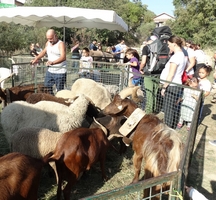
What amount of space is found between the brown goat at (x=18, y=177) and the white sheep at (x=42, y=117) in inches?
56.5

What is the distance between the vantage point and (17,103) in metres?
4.13

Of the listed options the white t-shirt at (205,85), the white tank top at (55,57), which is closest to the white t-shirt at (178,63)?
the white t-shirt at (205,85)

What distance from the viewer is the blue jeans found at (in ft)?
18.7

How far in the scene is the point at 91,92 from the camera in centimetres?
547

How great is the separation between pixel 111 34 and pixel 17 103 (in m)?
28.9

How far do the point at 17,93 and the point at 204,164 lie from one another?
402 centimetres

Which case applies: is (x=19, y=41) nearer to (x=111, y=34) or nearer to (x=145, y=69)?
(x=145, y=69)

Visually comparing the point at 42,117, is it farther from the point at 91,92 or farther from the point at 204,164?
the point at 204,164

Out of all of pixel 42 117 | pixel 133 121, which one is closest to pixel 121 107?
pixel 133 121

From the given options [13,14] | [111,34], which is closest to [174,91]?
[13,14]

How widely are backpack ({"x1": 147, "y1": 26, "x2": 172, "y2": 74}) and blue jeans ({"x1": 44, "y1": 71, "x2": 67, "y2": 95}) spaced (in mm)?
1970

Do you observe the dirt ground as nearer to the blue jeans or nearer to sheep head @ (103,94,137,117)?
sheep head @ (103,94,137,117)

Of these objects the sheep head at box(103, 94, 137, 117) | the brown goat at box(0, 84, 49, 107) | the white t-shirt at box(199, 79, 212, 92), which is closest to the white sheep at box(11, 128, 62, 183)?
the sheep head at box(103, 94, 137, 117)

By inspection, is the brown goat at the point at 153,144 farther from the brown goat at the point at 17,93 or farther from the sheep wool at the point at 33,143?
the brown goat at the point at 17,93
